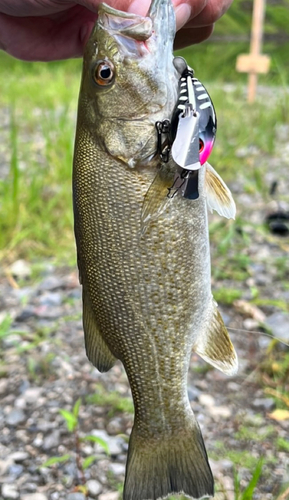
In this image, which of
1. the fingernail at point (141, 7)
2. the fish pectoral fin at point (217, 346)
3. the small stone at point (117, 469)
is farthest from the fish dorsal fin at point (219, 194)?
the small stone at point (117, 469)

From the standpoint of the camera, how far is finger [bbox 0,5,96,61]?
260 centimetres

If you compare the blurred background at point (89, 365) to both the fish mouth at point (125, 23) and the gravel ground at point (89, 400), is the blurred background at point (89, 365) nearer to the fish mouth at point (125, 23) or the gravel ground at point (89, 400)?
the gravel ground at point (89, 400)

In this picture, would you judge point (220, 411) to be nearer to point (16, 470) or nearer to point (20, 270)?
point (16, 470)

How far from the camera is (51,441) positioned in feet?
7.98

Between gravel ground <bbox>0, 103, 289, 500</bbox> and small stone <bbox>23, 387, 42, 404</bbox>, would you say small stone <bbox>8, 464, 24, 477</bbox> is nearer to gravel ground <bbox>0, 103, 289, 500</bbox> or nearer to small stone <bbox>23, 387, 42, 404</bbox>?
gravel ground <bbox>0, 103, 289, 500</bbox>

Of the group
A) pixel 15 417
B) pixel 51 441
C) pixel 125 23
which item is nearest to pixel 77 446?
pixel 51 441

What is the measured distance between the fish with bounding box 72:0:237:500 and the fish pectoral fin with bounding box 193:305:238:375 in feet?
0.25

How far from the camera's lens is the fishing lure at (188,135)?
155 cm

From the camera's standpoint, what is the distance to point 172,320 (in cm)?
173

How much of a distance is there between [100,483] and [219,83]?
8507mm

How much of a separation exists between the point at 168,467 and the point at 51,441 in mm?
871

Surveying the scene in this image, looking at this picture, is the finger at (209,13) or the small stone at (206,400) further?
the small stone at (206,400)

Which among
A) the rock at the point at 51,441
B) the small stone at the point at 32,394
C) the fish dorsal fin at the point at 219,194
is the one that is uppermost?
the fish dorsal fin at the point at 219,194

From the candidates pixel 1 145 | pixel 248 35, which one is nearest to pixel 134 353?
pixel 1 145
